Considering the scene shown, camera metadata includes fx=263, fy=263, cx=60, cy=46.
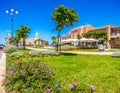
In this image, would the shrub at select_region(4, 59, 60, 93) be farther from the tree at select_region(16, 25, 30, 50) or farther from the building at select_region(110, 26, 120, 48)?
the building at select_region(110, 26, 120, 48)

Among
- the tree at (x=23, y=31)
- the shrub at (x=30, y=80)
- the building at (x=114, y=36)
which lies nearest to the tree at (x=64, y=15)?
the shrub at (x=30, y=80)

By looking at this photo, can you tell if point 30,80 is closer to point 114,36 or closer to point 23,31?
point 23,31

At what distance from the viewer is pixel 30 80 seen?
21.7 feet

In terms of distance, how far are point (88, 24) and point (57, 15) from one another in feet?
216

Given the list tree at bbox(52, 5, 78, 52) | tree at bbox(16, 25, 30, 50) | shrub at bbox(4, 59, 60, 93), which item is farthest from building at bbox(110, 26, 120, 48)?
shrub at bbox(4, 59, 60, 93)

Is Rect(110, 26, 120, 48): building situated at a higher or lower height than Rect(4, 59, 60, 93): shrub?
higher

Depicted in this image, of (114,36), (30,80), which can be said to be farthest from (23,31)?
(30,80)

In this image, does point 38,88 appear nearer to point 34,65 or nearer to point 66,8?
point 34,65

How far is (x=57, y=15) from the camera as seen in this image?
27.0m

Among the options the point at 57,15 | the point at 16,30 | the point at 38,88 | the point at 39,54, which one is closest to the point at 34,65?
the point at 38,88

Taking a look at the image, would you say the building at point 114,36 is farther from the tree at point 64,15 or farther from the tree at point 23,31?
the tree at point 64,15

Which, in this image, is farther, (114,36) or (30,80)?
(114,36)

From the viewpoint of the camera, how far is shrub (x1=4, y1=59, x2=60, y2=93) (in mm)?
6176

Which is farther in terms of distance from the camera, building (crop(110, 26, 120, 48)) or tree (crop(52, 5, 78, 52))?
building (crop(110, 26, 120, 48))
